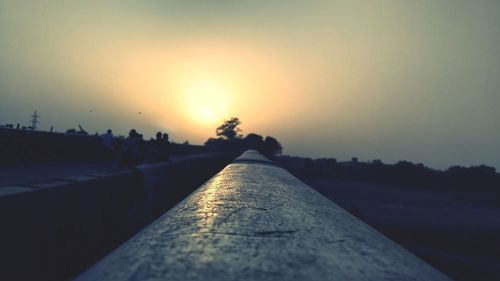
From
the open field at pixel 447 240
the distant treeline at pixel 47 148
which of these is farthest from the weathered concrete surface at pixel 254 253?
the distant treeline at pixel 47 148

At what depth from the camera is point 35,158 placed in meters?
10.8

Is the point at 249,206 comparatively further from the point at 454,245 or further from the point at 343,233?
the point at 454,245

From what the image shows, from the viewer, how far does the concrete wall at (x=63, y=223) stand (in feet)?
4.64

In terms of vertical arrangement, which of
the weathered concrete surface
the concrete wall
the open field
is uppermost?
the weathered concrete surface

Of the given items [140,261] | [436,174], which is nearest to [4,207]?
[140,261]

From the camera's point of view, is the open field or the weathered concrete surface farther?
the open field

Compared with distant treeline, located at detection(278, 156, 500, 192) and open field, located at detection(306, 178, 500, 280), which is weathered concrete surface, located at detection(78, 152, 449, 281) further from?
distant treeline, located at detection(278, 156, 500, 192)

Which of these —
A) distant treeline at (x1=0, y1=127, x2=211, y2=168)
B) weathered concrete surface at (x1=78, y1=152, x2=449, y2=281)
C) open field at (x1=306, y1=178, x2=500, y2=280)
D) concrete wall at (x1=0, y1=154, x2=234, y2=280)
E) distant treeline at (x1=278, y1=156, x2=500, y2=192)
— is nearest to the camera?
weathered concrete surface at (x1=78, y1=152, x2=449, y2=281)

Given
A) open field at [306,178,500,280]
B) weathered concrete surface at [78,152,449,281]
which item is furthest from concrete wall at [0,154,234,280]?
open field at [306,178,500,280]

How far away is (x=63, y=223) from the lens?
5.92 feet

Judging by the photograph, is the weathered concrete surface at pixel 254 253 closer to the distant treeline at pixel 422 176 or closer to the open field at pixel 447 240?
the open field at pixel 447 240

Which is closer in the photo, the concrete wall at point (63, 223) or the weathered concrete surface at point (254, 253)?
the weathered concrete surface at point (254, 253)

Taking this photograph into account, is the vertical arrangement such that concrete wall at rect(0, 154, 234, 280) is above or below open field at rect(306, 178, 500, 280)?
above

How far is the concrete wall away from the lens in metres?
1.41
